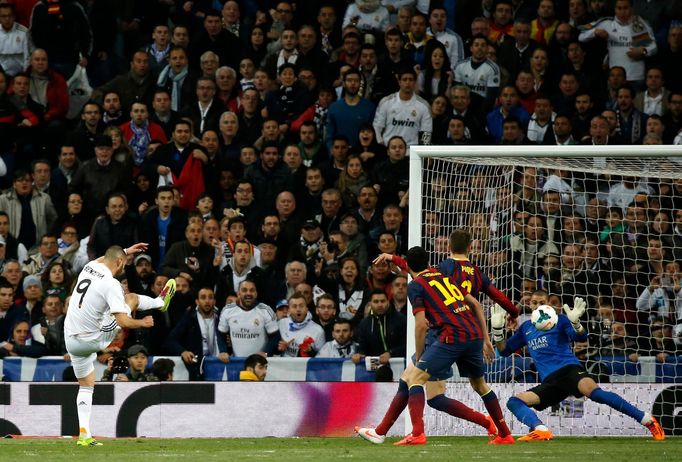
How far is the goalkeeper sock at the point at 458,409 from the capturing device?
464 inches

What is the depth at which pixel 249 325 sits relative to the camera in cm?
1498

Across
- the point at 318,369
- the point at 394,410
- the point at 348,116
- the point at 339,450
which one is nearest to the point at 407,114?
the point at 348,116

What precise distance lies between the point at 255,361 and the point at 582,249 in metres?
3.98

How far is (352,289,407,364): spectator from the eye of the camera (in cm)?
1447

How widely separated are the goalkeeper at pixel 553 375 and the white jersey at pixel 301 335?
2797 mm

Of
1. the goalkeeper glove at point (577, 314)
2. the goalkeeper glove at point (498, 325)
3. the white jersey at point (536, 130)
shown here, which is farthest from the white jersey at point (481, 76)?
the goalkeeper glove at point (498, 325)

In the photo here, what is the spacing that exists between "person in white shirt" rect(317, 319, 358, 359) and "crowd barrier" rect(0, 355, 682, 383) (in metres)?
0.47

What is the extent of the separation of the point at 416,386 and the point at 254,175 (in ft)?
20.9

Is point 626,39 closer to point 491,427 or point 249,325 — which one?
point 249,325

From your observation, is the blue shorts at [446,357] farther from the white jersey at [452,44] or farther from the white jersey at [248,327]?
the white jersey at [452,44]

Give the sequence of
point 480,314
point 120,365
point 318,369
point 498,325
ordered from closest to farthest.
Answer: point 480,314 → point 498,325 → point 318,369 → point 120,365

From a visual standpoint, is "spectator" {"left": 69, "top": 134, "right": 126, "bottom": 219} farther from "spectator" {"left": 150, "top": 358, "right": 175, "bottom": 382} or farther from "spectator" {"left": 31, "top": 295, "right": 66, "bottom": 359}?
"spectator" {"left": 150, "top": 358, "right": 175, "bottom": 382}

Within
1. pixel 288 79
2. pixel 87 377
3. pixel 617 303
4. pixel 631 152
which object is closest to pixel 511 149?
pixel 631 152

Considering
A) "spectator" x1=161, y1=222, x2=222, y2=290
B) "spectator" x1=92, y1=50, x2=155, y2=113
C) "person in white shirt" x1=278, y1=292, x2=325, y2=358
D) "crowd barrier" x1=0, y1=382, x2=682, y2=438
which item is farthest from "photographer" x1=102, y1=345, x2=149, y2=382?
"spectator" x1=92, y1=50, x2=155, y2=113
